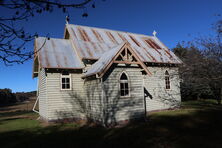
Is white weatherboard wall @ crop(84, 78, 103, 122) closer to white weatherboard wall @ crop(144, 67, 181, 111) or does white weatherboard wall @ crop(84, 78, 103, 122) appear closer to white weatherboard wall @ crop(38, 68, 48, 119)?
white weatherboard wall @ crop(38, 68, 48, 119)

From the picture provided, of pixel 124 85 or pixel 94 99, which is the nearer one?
pixel 124 85

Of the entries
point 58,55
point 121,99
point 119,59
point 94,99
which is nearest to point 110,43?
point 58,55

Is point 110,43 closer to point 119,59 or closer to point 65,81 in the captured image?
point 119,59

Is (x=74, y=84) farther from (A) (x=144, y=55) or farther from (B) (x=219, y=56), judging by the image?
(B) (x=219, y=56)

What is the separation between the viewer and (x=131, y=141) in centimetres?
882

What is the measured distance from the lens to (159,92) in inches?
736

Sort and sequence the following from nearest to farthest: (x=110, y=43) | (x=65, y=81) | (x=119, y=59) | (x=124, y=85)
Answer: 1. (x=124, y=85)
2. (x=119, y=59)
3. (x=65, y=81)
4. (x=110, y=43)

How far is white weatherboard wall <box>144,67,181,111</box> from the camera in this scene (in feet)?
59.6

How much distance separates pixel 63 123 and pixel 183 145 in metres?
9.56

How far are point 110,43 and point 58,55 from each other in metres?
5.56

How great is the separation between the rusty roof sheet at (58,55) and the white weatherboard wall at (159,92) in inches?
278

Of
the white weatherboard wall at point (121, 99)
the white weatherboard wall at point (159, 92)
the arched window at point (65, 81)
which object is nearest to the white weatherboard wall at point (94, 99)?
the white weatherboard wall at point (121, 99)

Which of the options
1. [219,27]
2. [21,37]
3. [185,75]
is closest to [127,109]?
[185,75]

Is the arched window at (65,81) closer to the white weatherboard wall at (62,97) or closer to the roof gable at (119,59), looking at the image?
the white weatherboard wall at (62,97)
